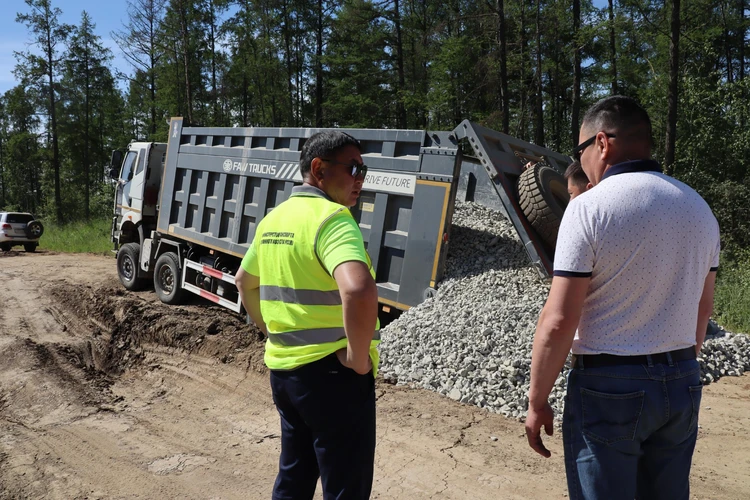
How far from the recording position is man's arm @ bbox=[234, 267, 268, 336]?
2.50 metres

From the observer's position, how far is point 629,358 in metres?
1.78

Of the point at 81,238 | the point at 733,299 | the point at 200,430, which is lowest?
the point at 81,238

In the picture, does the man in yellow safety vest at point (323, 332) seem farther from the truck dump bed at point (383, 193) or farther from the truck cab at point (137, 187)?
the truck cab at point (137, 187)

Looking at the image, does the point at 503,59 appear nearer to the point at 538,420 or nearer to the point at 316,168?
the point at 316,168

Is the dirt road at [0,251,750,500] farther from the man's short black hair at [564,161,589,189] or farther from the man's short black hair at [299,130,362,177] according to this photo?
the man's short black hair at [299,130,362,177]

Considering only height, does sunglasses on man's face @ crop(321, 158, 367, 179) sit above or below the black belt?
above

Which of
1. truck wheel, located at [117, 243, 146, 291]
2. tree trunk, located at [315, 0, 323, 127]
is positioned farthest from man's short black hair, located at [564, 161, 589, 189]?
tree trunk, located at [315, 0, 323, 127]

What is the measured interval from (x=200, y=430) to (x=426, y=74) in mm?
23944

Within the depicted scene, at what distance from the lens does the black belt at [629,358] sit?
1782 millimetres

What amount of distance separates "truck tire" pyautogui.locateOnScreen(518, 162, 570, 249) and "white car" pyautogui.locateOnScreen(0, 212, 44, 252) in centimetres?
2076

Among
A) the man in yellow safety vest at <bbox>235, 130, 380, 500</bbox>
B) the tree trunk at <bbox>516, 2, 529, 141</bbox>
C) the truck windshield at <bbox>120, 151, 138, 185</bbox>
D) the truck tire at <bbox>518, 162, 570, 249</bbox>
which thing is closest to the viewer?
the man in yellow safety vest at <bbox>235, 130, 380, 500</bbox>

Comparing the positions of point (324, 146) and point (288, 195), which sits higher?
point (324, 146)

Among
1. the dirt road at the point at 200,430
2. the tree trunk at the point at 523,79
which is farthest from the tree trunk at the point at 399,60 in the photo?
the dirt road at the point at 200,430

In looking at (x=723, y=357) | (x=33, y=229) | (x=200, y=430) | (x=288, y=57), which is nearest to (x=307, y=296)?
(x=200, y=430)
